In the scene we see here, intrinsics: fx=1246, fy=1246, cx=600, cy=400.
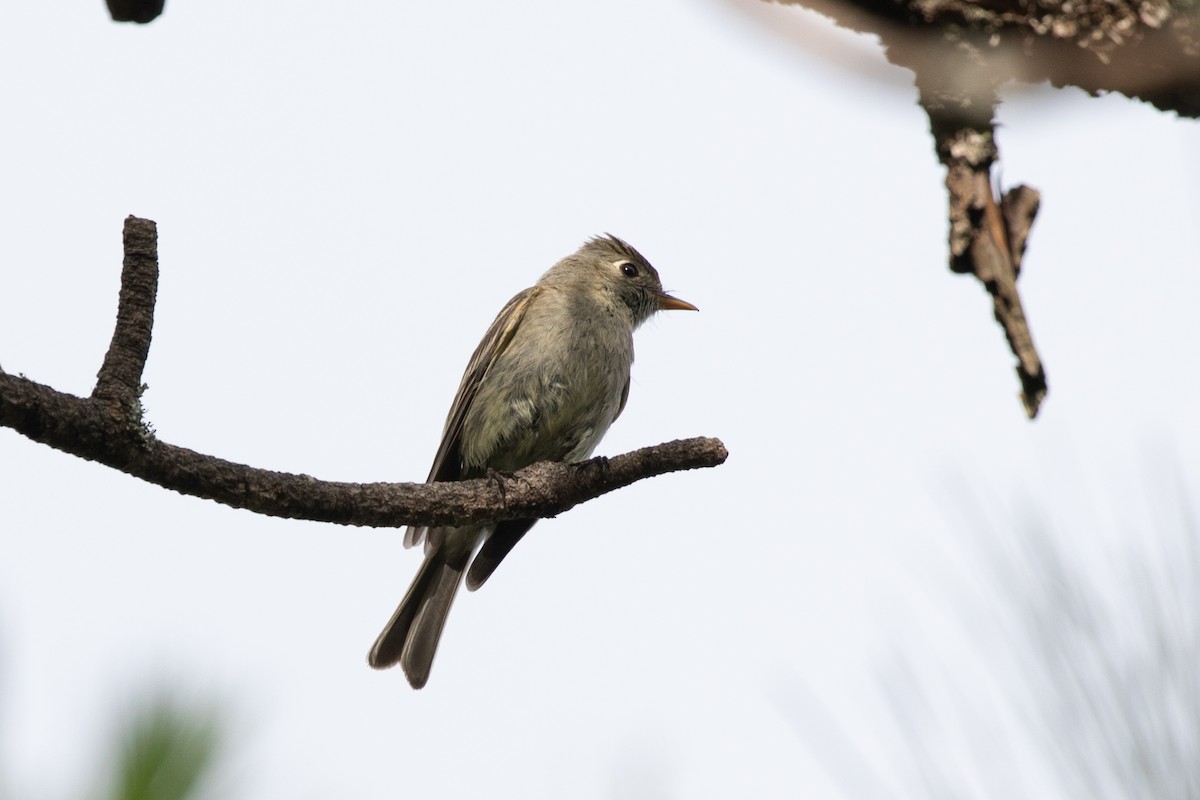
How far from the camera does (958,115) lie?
2.66 meters

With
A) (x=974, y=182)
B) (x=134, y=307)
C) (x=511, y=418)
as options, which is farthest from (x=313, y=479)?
(x=511, y=418)

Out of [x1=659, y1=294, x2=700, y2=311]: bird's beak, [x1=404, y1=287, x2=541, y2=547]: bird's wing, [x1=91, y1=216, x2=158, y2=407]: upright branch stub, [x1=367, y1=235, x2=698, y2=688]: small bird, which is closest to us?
[x1=91, y1=216, x2=158, y2=407]: upright branch stub

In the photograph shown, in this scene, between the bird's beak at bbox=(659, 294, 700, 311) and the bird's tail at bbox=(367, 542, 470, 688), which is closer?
the bird's tail at bbox=(367, 542, 470, 688)

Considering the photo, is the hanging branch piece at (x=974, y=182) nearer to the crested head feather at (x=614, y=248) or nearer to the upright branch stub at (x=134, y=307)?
the upright branch stub at (x=134, y=307)

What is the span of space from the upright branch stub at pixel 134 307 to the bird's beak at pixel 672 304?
5.47 metres

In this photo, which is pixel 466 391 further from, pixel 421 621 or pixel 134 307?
pixel 134 307

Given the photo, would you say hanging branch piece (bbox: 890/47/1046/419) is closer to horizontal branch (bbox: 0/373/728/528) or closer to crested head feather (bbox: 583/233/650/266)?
horizontal branch (bbox: 0/373/728/528)

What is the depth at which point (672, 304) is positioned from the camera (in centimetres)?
833

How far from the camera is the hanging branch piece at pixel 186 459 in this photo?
2.89 m

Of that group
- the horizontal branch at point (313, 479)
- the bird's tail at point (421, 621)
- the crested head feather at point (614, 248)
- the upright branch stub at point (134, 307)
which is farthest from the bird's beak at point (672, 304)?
the upright branch stub at point (134, 307)

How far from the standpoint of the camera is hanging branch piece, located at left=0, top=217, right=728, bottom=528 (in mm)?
2893

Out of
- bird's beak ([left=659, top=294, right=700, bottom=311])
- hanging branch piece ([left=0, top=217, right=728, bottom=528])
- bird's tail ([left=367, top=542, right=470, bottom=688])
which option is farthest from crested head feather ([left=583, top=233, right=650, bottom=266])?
hanging branch piece ([left=0, top=217, right=728, bottom=528])

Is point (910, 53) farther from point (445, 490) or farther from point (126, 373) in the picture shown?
point (445, 490)

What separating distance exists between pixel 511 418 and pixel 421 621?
4.05 ft
